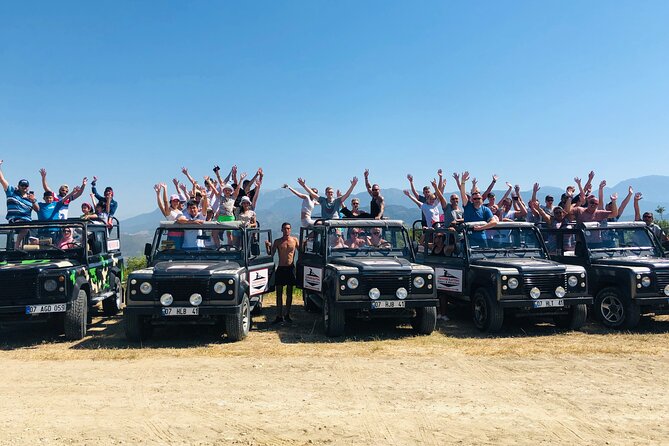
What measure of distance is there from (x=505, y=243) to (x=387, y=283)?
108 inches

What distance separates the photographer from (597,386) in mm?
5754

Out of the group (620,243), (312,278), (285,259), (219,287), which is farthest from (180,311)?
(620,243)

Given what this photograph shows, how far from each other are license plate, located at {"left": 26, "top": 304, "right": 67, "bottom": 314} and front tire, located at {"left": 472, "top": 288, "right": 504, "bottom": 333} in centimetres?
665

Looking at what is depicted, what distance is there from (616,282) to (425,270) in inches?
133

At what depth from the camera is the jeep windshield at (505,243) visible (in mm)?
9531

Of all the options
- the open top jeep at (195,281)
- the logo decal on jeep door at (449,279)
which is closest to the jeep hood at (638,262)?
the logo decal on jeep door at (449,279)

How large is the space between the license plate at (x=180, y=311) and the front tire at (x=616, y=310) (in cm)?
684

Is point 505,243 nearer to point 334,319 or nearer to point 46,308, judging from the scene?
point 334,319

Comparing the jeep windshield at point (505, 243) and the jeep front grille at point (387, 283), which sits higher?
the jeep windshield at point (505, 243)

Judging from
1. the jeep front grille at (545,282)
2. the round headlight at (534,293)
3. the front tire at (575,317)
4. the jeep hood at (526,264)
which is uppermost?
the jeep hood at (526,264)

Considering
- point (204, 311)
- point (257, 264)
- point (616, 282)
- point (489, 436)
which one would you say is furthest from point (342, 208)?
point (489, 436)

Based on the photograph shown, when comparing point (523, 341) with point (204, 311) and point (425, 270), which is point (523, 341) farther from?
point (204, 311)

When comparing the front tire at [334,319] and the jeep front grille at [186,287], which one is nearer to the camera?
the jeep front grille at [186,287]

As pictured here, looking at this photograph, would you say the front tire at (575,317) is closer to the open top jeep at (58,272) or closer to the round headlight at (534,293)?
the round headlight at (534,293)
